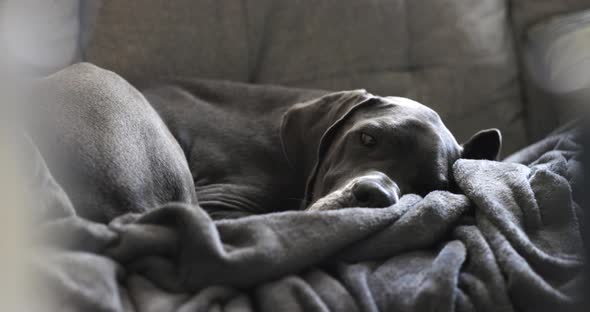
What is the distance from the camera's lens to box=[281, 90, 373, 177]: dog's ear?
1968 millimetres

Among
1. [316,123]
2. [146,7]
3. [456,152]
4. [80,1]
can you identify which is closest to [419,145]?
[456,152]

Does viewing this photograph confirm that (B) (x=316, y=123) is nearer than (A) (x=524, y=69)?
Yes

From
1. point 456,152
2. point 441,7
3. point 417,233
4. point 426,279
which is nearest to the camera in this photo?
point 426,279

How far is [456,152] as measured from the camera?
1.89 m

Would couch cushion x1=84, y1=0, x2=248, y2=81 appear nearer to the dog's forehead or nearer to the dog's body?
the dog's body

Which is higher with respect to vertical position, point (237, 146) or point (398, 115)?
point (398, 115)

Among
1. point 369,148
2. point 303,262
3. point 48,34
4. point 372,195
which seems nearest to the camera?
point 303,262

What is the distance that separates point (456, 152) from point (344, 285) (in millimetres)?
783

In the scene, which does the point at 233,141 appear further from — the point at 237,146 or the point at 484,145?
the point at 484,145

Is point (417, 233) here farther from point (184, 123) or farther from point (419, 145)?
point (184, 123)

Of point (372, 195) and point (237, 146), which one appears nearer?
point (372, 195)

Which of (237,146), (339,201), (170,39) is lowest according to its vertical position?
(237,146)

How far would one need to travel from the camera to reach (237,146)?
6.91ft

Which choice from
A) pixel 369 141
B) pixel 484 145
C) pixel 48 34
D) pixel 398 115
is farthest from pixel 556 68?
pixel 48 34
